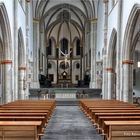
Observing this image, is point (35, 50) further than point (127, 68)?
Yes

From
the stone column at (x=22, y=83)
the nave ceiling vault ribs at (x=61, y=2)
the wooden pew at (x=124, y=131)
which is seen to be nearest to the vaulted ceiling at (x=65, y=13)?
the nave ceiling vault ribs at (x=61, y=2)

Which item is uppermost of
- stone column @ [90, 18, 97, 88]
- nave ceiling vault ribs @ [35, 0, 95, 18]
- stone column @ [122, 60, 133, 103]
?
nave ceiling vault ribs @ [35, 0, 95, 18]

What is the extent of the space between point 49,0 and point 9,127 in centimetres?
3150

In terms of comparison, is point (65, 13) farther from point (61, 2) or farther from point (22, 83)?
point (22, 83)

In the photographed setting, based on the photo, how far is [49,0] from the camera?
36.3 m

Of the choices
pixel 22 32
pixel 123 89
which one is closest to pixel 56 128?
pixel 123 89

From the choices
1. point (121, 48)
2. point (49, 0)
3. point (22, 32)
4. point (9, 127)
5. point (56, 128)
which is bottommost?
point (56, 128)

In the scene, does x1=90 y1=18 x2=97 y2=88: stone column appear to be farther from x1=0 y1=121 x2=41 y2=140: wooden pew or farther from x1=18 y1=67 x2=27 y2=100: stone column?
x1=0 y1=121 x2=41 y2=140: wooden pew

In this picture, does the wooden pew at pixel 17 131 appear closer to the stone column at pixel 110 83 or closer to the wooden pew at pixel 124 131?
the wooden pew at pixel 124 131

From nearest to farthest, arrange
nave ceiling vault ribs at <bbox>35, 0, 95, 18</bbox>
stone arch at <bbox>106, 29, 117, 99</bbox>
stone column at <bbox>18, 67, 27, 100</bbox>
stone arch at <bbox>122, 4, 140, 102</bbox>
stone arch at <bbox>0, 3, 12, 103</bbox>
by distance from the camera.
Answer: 1. stone arch at <bbox>0, 3, 12, 103</bbox>
2. stone arch at <bbox>122, 4, 140, 102</bbox>
3. stone column at <bbox>18, 67, 27, 100</bbox>
4. stone arch at <bbox>106, 29, 117, 99</bbox>
5. nave ceiling vault ribs at <bbox>35, 0, 95, 18</bbox>

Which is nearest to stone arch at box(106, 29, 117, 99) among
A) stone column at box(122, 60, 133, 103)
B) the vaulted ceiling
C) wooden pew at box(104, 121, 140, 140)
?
stone column at box(122, 60, 133, 103)

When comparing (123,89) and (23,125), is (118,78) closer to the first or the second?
(123,89)

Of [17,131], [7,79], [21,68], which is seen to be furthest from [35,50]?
[17,131]

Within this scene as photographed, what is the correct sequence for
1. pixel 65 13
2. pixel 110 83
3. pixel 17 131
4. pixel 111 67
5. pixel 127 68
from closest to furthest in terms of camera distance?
pixel 17 131 < pixel 127 68 < pixel 110 83 < pixel 111 67 < pixel 65 13
